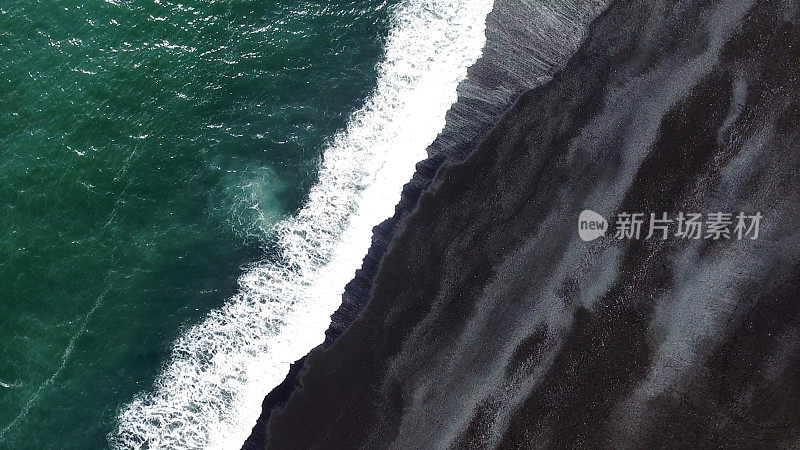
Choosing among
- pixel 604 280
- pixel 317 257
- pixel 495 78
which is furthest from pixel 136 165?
pixel 604 280

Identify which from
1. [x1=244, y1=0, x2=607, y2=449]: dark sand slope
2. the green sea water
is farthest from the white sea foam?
the green sea water

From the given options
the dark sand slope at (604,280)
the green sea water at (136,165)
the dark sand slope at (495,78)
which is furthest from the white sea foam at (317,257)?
the dark sand slope at (604,280)

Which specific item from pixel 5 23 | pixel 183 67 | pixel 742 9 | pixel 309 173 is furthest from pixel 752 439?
pixel 5 23

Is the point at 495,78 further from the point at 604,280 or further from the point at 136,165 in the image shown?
the point at 136,165

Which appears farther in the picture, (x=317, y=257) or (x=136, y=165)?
(x=136, y=165)

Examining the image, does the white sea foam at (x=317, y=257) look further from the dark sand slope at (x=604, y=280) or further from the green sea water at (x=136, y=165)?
the dark sand slope at (x=604, y=280)

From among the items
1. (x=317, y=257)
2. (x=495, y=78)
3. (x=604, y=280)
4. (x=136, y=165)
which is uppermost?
(x=136, y=165)
